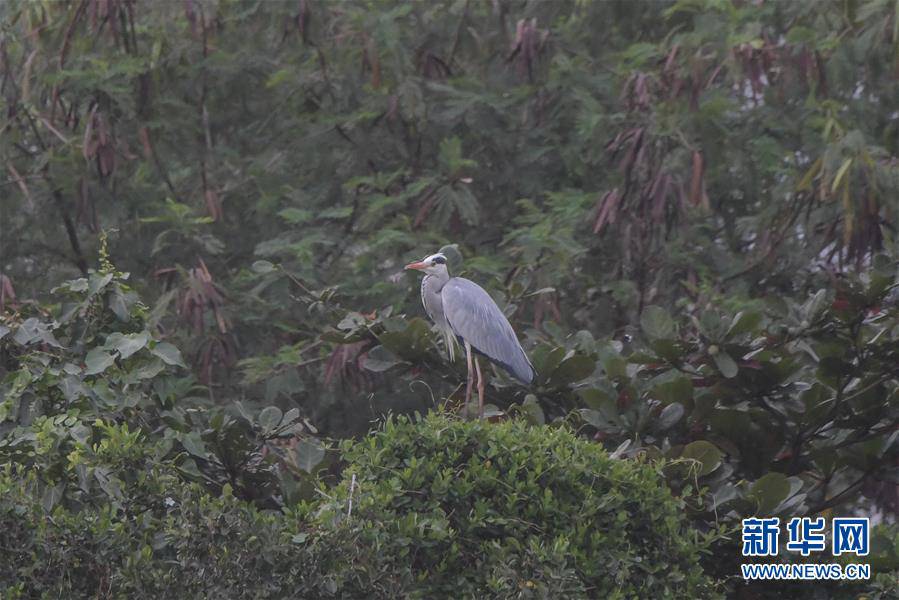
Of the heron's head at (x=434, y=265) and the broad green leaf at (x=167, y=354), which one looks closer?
the broad green leaf at (x=167, y=354)

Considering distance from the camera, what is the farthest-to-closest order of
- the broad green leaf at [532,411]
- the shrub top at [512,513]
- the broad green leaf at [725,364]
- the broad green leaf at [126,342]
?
the broad green leaf at [725,364], the broad green leaf at [532,411], the broad green leaf at [126,342], the shrub top at [512,513]

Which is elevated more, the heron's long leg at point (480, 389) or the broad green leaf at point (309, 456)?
the broad green leaf at point (309, 456)

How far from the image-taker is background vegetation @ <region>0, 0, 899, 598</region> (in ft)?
21.7

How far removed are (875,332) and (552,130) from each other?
5.23 metres

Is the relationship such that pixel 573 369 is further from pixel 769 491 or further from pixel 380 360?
pixel 769 491

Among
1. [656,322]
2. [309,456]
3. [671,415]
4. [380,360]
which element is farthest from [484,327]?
[309,456]

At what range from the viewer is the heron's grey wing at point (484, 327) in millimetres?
7043

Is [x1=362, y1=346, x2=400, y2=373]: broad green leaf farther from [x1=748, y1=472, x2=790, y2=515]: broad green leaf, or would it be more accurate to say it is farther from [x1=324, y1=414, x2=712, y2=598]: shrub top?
[x1=748, y1=472, x2=790, y2=515]: broad green leaf

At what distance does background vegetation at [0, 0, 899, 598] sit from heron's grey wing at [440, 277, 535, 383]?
0.15 m

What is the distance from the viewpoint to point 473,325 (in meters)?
7.20

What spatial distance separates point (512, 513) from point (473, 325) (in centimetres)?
205

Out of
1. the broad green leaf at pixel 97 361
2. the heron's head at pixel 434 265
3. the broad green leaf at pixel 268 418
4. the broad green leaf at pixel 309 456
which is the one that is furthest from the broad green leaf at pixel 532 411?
the broad green leaf at pixel 97 361

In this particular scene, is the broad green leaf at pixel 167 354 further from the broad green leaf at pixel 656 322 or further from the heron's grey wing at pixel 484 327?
the broad green leaf at pixel 656 322

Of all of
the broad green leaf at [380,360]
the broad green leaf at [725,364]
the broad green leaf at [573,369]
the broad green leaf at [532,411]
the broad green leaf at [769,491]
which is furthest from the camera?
the broad green leaf at [380,360]
